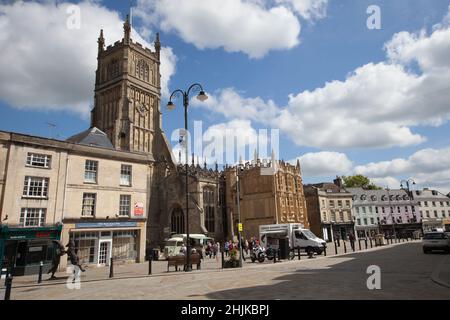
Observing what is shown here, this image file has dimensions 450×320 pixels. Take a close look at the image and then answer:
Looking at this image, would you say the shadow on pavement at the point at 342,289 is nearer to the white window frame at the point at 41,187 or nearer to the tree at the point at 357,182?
the white window frame at the point at 41,187

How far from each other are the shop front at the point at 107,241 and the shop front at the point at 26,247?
4.69 ft

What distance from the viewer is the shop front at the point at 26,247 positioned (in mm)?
18281

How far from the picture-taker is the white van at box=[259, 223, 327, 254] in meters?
24.4

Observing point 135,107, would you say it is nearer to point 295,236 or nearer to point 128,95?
point 128,95

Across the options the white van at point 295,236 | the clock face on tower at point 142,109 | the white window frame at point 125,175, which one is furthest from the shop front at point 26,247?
the clock face on tower at point 142,109

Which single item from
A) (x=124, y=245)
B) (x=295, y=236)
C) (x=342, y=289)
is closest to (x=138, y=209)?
(x=124, y=245)

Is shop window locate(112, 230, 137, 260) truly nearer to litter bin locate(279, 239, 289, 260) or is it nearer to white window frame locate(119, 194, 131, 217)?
white window frame locate(119, 194, 131, 217)

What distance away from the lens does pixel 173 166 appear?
165ft

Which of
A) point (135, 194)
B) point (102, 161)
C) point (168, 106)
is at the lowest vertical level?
point (135, 194)

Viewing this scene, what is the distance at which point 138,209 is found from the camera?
25.5 meters
